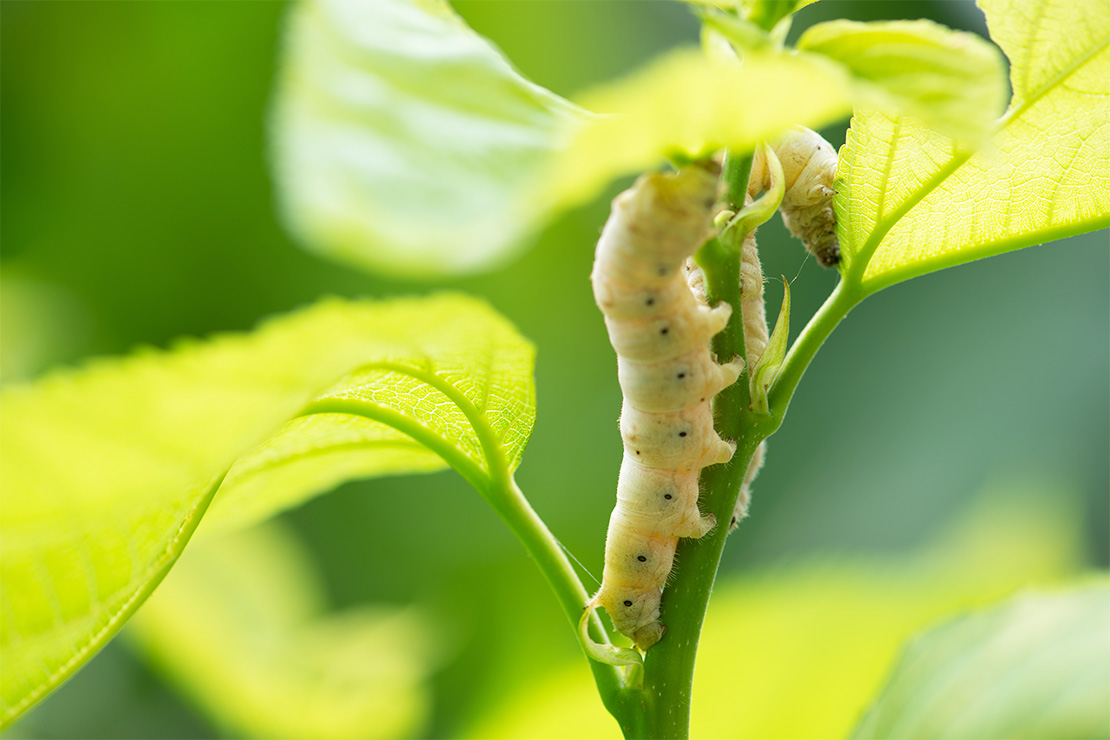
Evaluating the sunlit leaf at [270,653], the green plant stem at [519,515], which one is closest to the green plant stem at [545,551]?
the green plant stem at [519,515]

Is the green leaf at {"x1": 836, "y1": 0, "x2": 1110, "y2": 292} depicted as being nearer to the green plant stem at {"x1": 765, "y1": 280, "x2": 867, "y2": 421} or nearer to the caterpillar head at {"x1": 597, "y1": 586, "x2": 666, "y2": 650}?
the green plant stem at {"x1": 765, "y1": 280, "x2": 867, "y2": 421}

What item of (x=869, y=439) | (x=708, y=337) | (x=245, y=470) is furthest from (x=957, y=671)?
(x=869, y=439)

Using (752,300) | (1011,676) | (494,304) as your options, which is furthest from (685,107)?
(494,304)

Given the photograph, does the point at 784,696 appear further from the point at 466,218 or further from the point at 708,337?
the point at 466,218

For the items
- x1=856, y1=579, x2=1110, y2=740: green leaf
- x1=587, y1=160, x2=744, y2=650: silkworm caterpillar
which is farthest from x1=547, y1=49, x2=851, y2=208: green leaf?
x1=856, y1=579, x2=1110, y2=740: green leaf

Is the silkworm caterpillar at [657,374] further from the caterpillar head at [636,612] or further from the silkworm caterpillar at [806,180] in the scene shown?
the silkworm caterpillar at [806,180]
